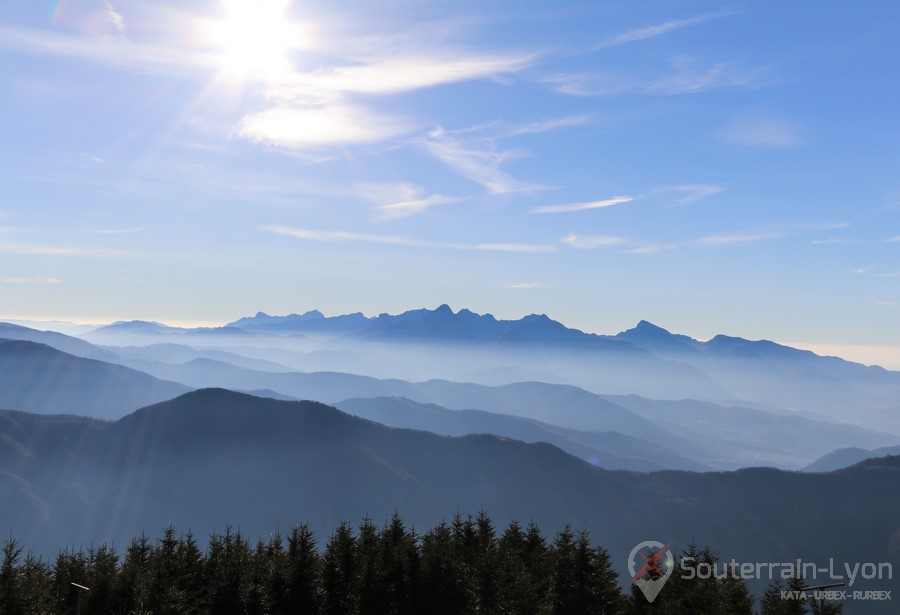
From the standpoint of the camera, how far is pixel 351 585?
64.3m

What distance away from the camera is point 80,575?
63469 millimetres

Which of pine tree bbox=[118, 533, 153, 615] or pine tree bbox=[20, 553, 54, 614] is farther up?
pine tree bbox=[118, 533, 153, 615]

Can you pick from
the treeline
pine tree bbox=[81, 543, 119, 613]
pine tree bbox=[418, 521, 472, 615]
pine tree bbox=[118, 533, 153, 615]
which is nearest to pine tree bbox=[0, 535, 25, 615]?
the treeline

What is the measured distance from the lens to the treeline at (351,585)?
2266 inches

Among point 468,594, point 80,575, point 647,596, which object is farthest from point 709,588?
point 80,575

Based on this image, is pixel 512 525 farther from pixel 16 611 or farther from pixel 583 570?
pixel 16 611

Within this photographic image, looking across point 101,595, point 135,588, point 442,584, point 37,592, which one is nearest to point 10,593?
point 37,592

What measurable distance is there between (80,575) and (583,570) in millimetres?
50348

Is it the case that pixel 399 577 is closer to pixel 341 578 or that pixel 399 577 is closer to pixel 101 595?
pixel 341 578

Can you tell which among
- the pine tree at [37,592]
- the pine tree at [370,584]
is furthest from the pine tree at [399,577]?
the pine tree at [37,592]

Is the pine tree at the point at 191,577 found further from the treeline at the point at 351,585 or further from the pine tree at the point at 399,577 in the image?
the pine tree at the point at 399,577

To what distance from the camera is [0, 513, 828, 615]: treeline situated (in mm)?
57562

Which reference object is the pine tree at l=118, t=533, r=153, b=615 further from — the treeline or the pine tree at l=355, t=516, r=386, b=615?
the pine tree at l=355, t=516, r=386, b=615

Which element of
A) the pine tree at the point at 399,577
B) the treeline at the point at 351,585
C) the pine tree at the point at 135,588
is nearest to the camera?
the pine tree at the point at 135,588
